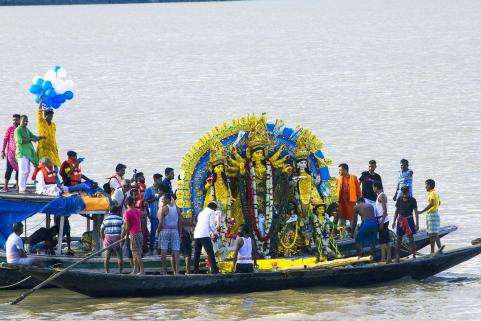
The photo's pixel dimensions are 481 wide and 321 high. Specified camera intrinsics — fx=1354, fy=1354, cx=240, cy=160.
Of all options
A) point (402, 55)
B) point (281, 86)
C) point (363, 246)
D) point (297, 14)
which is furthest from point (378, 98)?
point (297, 14)

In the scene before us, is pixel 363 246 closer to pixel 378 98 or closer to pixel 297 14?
pixel 378 98

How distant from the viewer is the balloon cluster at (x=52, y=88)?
23.7 m

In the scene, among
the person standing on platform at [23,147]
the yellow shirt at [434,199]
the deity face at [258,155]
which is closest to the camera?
the deity face at [258,155]

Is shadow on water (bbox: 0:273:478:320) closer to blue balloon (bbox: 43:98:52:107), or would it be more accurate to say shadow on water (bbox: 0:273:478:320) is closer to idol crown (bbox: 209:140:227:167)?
idol crown (bbox: 209:140:227:167)

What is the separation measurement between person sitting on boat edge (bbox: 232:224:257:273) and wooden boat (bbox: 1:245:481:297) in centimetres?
14

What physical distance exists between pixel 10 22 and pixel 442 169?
353 ft

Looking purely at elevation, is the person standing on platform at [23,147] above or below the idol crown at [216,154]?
above

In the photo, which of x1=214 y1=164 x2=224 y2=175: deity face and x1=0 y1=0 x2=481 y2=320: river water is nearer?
x1=0 y1=0 x2=481 y2=320: river water

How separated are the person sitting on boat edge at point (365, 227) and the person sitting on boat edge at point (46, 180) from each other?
501 centimetres

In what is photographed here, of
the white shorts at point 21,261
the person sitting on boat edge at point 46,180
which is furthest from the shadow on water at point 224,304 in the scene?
the person sitting on boat edge at point 46,180

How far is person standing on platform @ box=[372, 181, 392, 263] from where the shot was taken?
22.8 metres

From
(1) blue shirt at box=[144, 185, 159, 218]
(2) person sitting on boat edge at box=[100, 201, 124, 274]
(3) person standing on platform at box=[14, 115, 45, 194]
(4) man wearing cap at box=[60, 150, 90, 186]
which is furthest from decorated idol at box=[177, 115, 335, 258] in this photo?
(3) person standing on platform at box=[14, 115, 45, 194]

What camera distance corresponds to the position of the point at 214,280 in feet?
71.1

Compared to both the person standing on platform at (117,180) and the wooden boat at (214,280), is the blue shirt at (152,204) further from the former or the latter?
the wooden boat at (214,280)
